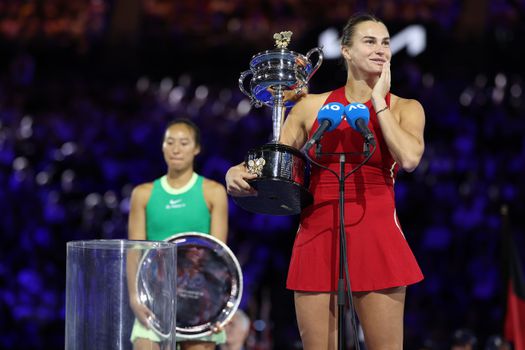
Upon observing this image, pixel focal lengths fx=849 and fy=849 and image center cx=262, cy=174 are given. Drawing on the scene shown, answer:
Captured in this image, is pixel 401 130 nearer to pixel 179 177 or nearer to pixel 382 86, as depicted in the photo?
pixel 382 86

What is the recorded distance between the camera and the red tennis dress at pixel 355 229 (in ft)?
9.48

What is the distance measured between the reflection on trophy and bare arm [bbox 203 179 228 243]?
3.97ft

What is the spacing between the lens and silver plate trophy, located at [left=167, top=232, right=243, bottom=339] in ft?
13.1

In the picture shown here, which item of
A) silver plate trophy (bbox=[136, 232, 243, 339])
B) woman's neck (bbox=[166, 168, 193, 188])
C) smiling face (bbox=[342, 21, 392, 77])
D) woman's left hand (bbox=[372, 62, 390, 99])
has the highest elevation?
smiling face (bbox=[342, 21, 392, 77])

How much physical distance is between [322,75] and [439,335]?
3187 mm

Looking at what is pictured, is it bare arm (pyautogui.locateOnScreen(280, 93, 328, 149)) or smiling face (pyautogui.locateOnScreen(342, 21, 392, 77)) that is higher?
smiling face (pyautogui.locateOnScreen(342, 21, 392, 77))

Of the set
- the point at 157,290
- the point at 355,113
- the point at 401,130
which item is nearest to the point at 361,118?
the point at 355,113

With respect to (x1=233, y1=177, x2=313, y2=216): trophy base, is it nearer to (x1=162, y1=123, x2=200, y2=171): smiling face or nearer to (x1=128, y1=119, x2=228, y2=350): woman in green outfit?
(x1=128, y1=119, x2=228, y2=350): woman in green outfit

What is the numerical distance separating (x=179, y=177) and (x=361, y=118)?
1.80 metres

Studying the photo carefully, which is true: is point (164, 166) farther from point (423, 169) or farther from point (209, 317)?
point (209, 317)

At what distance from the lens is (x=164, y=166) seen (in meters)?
8.35

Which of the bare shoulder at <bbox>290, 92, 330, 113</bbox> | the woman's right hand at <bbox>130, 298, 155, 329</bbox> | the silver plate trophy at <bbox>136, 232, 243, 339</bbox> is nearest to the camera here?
the woman's right hand at <bbox>130, 298, 155, 329</bbox>

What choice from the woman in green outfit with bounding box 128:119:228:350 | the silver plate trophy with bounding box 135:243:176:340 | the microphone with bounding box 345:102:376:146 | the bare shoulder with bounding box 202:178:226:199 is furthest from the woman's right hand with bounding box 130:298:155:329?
the bare shoulder with bounding box 202:178:226:199

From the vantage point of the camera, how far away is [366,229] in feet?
9.61
